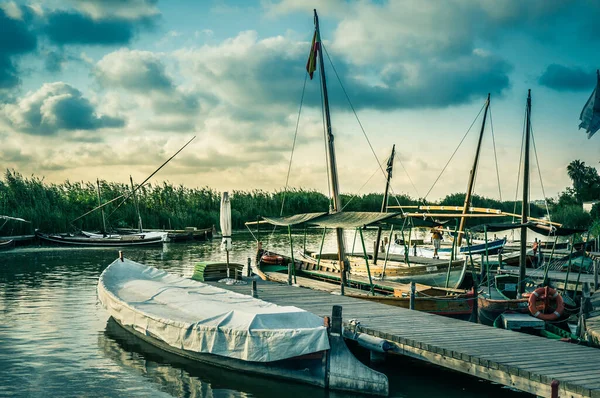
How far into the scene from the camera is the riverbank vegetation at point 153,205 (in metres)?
54.5

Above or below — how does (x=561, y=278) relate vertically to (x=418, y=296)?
below

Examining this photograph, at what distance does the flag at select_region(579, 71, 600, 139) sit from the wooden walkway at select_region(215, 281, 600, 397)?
9854mm

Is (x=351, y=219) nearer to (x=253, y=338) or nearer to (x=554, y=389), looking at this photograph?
(x=253, y=338)

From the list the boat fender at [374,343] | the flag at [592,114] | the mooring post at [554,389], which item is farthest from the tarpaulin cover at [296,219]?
the mooring post at [554,389]

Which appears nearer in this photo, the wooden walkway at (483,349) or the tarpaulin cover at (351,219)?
the wooden walkway at (483,349)

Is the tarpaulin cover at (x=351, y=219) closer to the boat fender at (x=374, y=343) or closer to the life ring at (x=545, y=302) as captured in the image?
the life ring at (x=545, y=302)

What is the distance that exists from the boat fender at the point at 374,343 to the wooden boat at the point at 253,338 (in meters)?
0.76

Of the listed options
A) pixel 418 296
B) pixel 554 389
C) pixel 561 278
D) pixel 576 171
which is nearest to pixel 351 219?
pixel 418 296

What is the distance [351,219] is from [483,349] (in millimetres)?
8232

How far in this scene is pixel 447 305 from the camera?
658 inches

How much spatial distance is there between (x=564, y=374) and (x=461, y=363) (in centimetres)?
183

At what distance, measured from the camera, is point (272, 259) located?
88.6 ft

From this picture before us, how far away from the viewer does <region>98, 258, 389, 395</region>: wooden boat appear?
12.0 metres

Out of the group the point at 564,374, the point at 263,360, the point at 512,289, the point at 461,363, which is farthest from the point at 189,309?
the point at 512,289
